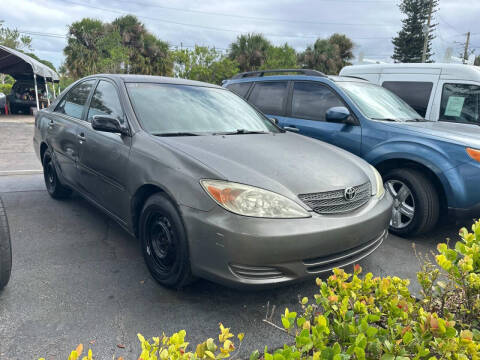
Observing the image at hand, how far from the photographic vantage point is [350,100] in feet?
13.8

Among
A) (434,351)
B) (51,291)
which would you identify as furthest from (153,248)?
(434,351)

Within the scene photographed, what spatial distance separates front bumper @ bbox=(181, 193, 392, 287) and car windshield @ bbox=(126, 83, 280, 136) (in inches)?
38.2

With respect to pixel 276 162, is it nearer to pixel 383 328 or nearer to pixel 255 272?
pixel 255 272

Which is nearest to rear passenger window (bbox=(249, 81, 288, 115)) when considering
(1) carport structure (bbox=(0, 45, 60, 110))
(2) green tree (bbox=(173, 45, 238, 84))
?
(1) carport structure (bbox=(0, 45, 60, 110))

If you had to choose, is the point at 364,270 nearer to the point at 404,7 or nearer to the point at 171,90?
the point at 171,90

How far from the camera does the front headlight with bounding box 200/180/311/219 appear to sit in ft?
6.75

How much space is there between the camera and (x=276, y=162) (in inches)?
98.0

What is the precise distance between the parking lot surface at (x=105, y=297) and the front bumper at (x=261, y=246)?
1.12 feet

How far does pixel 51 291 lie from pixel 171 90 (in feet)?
6.29

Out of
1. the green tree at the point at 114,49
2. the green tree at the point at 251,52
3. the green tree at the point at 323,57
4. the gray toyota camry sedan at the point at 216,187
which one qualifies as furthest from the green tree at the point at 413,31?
the gray toyota camry sedan at the point at 216,187

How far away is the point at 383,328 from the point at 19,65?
809 inches

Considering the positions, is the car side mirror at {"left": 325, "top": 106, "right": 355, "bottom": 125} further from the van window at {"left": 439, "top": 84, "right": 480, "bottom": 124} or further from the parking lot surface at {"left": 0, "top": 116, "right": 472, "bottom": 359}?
the van window at {"left": 439, "top": 84, "right": 480, "bottom": 124}

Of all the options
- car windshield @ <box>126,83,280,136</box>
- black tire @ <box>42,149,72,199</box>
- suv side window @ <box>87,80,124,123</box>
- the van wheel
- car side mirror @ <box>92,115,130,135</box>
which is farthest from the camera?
black tire @ <box>42,149,72,199</box>

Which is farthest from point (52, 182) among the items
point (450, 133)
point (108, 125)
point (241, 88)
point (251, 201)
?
point (450, 133)
